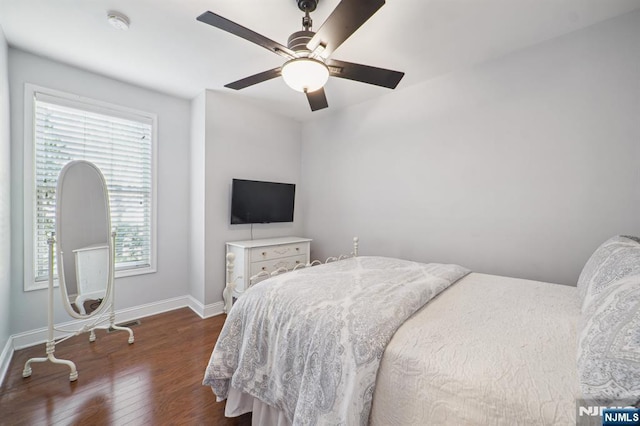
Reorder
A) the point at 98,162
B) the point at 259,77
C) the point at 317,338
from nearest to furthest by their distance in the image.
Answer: the point at 317,338, the point at 259,77, the point at 98,162

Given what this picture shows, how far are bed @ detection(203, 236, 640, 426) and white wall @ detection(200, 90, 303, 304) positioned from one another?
1755mm

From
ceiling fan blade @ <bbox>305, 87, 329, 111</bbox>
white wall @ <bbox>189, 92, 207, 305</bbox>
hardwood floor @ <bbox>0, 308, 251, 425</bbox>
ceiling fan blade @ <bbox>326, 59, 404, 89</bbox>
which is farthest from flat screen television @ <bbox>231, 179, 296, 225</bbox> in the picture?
ceiling fan blade @ <bbox>326, 59, 404, 89</bbox>

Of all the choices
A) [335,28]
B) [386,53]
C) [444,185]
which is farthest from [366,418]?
[386,53]

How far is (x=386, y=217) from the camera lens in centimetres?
307

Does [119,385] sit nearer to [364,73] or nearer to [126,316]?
[126,316]

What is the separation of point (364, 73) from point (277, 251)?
6.92 feet

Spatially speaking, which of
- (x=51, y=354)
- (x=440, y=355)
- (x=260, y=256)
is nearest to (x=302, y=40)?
(x=440, y=355)

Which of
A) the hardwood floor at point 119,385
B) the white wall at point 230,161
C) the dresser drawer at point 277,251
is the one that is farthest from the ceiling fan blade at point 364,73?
the hardwood floor at point 119,385

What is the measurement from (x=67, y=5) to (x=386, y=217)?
3.12 meters

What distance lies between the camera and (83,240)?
219 centimetres

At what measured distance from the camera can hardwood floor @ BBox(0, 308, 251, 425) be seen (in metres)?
1.56

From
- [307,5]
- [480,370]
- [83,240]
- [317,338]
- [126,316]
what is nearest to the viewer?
[480,370]

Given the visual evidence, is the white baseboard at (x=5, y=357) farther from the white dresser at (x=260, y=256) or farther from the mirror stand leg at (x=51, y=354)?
the white dresser at (x=260, y=256)

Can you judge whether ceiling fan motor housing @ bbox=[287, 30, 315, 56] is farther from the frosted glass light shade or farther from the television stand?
the television stand
